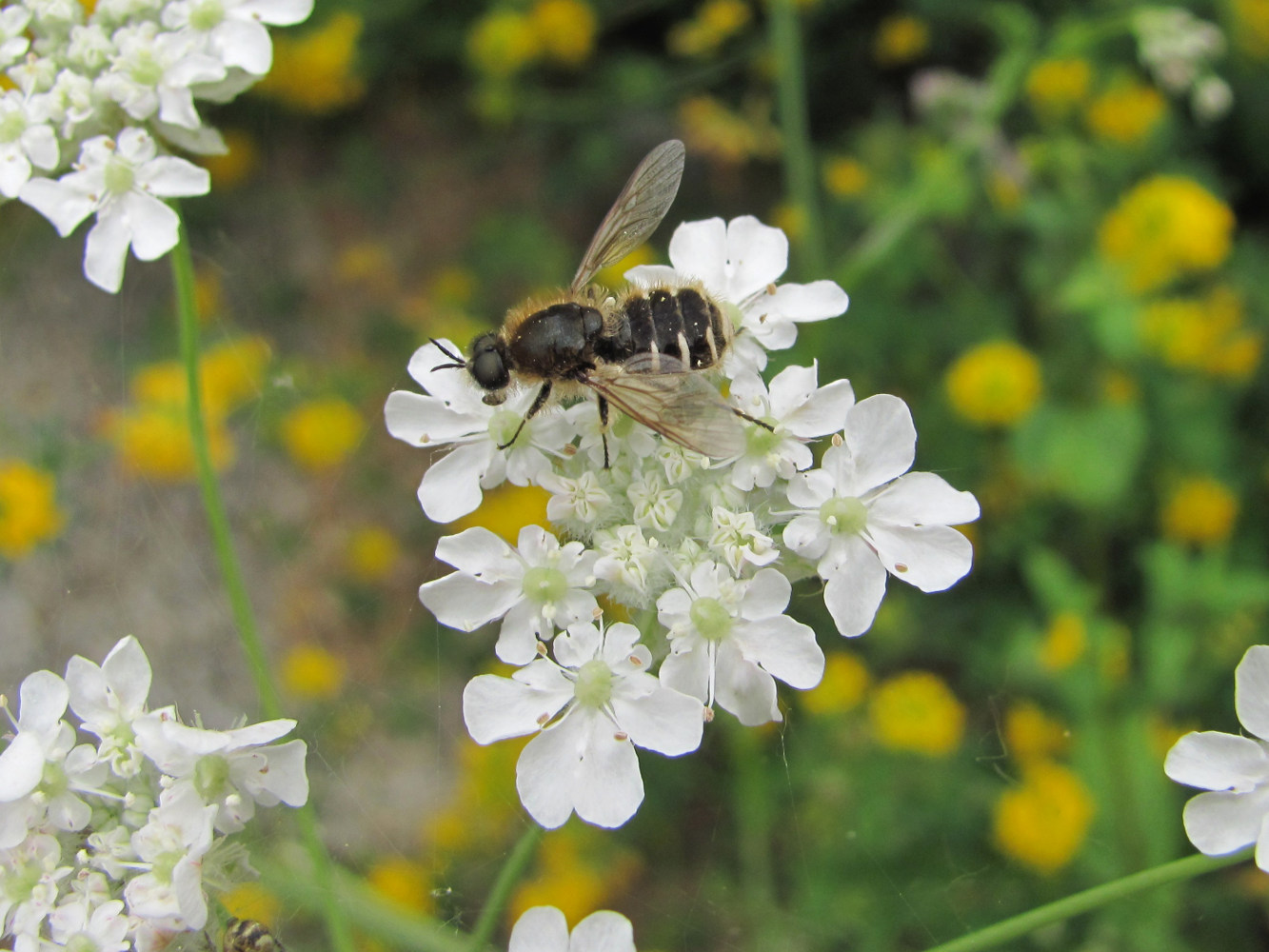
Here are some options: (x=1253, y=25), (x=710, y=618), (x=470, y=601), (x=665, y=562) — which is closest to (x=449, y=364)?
(x=470, y=601)

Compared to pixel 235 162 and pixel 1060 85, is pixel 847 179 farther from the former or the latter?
pixel 235 162

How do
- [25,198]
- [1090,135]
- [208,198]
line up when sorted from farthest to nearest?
[208,198], [1090,135], [25,198]

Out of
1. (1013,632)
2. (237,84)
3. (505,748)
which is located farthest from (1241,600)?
(237,84)

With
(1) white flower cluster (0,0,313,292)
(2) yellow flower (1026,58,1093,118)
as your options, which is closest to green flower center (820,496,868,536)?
(1) white flower cluster (0,0,313,292)

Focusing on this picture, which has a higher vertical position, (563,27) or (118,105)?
(118,105)

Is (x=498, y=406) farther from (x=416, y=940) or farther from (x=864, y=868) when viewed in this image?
(x=864, y=868)

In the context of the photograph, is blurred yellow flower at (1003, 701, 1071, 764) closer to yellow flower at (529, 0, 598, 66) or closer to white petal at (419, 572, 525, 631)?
white petal at (419, 572, 525, 631)
